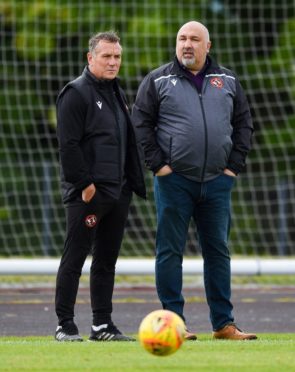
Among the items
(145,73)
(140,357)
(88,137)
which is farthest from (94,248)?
(145,73)

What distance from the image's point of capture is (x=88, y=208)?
9164 mm

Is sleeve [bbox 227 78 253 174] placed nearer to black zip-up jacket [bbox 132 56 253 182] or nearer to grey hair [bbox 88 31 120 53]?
black zip-up jacket [bbox 132 56 253 182]

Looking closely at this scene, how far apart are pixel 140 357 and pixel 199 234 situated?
1923mm

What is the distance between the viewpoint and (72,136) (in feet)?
29.8

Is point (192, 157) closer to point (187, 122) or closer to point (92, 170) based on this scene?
point (187, 122)

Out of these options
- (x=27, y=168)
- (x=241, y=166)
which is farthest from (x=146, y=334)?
(x=27, y=168)

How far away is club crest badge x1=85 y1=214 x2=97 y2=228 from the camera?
9.18 meters

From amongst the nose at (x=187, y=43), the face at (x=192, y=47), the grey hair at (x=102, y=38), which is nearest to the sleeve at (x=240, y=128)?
the face at (x=192, y=47)

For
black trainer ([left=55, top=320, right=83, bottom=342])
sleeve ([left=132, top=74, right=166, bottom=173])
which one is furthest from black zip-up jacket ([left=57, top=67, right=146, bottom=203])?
black trainer ([left=55, top=320, right=83, bottom=342])

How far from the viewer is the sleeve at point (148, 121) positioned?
30.9ft

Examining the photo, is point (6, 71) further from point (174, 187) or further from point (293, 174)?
point (174, 187)

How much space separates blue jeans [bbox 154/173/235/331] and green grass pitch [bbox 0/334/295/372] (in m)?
0.68

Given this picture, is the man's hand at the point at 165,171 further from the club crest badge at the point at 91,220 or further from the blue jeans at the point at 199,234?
the club crest badge at the point at 91,220

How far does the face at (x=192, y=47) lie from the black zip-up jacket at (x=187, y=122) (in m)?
0.07
